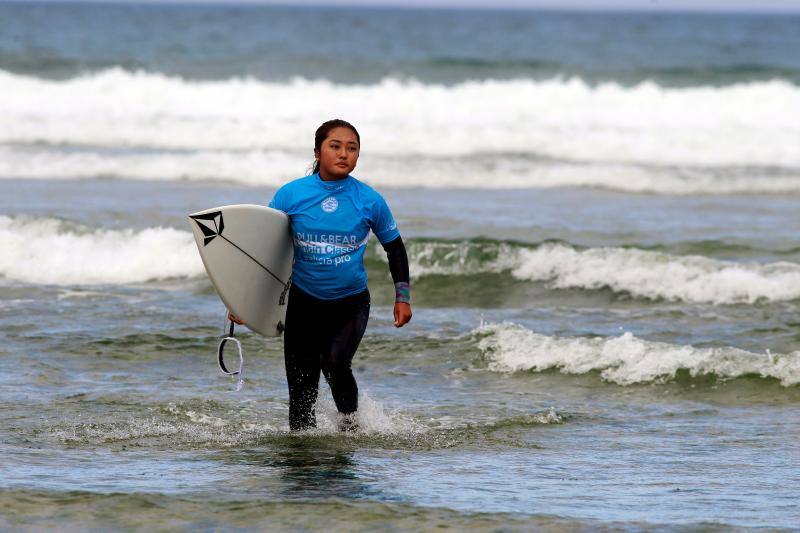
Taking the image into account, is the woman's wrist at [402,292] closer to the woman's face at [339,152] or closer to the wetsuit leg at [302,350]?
the wetsuit leg at [302,350]

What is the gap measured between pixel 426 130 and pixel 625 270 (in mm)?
16232

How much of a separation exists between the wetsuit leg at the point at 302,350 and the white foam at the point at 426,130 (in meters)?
14.5

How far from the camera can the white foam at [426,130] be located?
21594 millimetres

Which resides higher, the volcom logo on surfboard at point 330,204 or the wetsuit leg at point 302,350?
the volcom logo on surfboard at point 330,204

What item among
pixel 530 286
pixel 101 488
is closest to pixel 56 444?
pixel 101 488

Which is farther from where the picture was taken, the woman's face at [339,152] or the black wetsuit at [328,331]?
the black wetsuit at [328,331]

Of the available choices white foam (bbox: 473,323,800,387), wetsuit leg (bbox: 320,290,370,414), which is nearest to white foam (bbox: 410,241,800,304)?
white foam (bbox: 473,323,800,387)

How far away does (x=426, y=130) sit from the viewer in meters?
27.7

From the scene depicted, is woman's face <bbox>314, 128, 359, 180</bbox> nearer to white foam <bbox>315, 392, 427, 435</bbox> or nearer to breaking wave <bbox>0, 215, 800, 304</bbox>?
white foam <bbox>315, 392, 427, 435</bbox>

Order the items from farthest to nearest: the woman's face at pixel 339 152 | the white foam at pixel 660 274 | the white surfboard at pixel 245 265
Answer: the white foam at pixel 660 274, the white surfboard at pixel 245 265, the woman's face at pixel 339 152

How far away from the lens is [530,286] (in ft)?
39.4

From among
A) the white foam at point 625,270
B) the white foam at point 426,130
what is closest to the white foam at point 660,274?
the white foam at point 625,270

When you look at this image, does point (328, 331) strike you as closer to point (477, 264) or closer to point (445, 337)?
point (445, 337)

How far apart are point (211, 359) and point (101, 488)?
3.62 m
